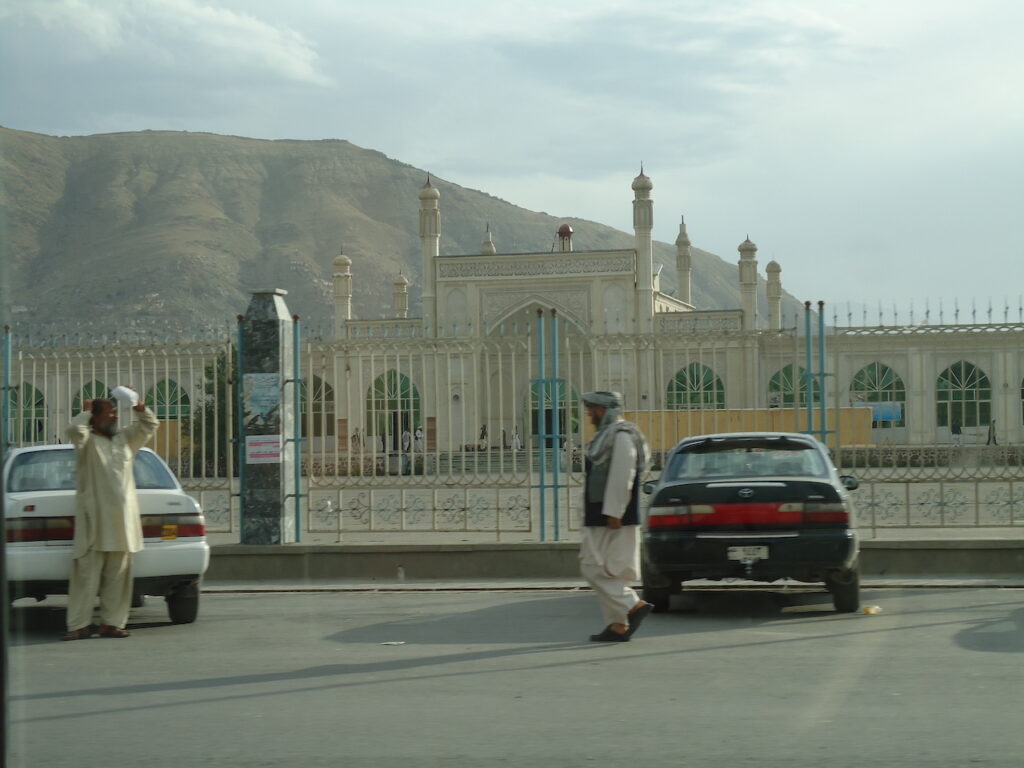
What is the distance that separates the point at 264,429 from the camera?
11.9 meters

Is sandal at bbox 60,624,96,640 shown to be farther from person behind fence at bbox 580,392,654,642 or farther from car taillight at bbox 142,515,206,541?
person behind fence at bbox 580,392,654,642

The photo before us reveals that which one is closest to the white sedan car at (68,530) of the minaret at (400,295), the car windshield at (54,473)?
the car windshield at (54,473)

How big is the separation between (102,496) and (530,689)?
346cm

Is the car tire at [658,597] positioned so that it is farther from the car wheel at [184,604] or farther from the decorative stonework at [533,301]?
the decorative stonework at [533,301]

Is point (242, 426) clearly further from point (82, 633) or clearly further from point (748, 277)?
point (748, 277)

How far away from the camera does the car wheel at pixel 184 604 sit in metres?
9.07

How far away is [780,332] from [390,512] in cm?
431

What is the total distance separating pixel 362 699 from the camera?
6.18 metres

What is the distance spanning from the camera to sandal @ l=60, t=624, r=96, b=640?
8.41 m

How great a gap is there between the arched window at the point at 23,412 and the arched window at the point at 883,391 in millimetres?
8245

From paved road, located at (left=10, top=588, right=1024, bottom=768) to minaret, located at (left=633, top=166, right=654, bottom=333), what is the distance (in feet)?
126

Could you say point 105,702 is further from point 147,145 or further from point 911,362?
point 147,145

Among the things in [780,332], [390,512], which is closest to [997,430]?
[780,332]

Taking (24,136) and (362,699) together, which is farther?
(24,136)
